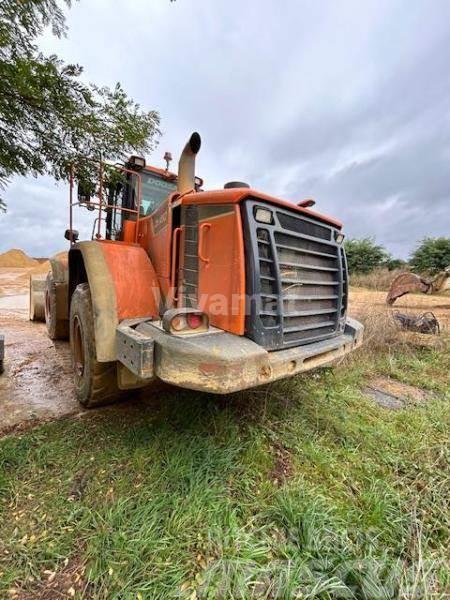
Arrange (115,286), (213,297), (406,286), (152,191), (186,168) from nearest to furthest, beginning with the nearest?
(213,297) < (115,286) < (186,168) < (152,191) < (406,286)

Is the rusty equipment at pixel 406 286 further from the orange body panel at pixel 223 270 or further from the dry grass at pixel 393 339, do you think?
the orange body panel at pixel 223 270

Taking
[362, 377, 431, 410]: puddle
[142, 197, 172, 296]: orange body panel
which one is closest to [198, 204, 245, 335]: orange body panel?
[142, 197, 172, 296]: orange body panel

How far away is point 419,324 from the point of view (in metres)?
5.45

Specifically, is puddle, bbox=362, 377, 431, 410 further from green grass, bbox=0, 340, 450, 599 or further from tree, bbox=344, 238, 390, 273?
tree, bbox=344, 238, 390, 273

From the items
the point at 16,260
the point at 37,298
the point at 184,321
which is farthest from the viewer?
the point at 16,260

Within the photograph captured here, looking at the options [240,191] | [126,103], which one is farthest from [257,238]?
[126,103]

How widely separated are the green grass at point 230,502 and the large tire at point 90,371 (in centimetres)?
19

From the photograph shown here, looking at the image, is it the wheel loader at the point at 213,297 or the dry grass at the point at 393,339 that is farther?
the dry grass at the point at 393,339

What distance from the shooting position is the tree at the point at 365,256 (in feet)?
77.0

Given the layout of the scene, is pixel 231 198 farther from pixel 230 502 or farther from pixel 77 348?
pixel 77 348

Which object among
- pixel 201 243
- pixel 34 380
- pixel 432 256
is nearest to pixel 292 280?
pixel 201 243

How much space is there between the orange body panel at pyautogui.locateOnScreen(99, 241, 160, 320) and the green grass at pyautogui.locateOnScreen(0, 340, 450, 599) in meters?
0.98

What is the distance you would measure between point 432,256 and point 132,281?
2307 centimetres

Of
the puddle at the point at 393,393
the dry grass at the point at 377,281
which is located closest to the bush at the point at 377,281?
the dry grass at the point at 377,281
